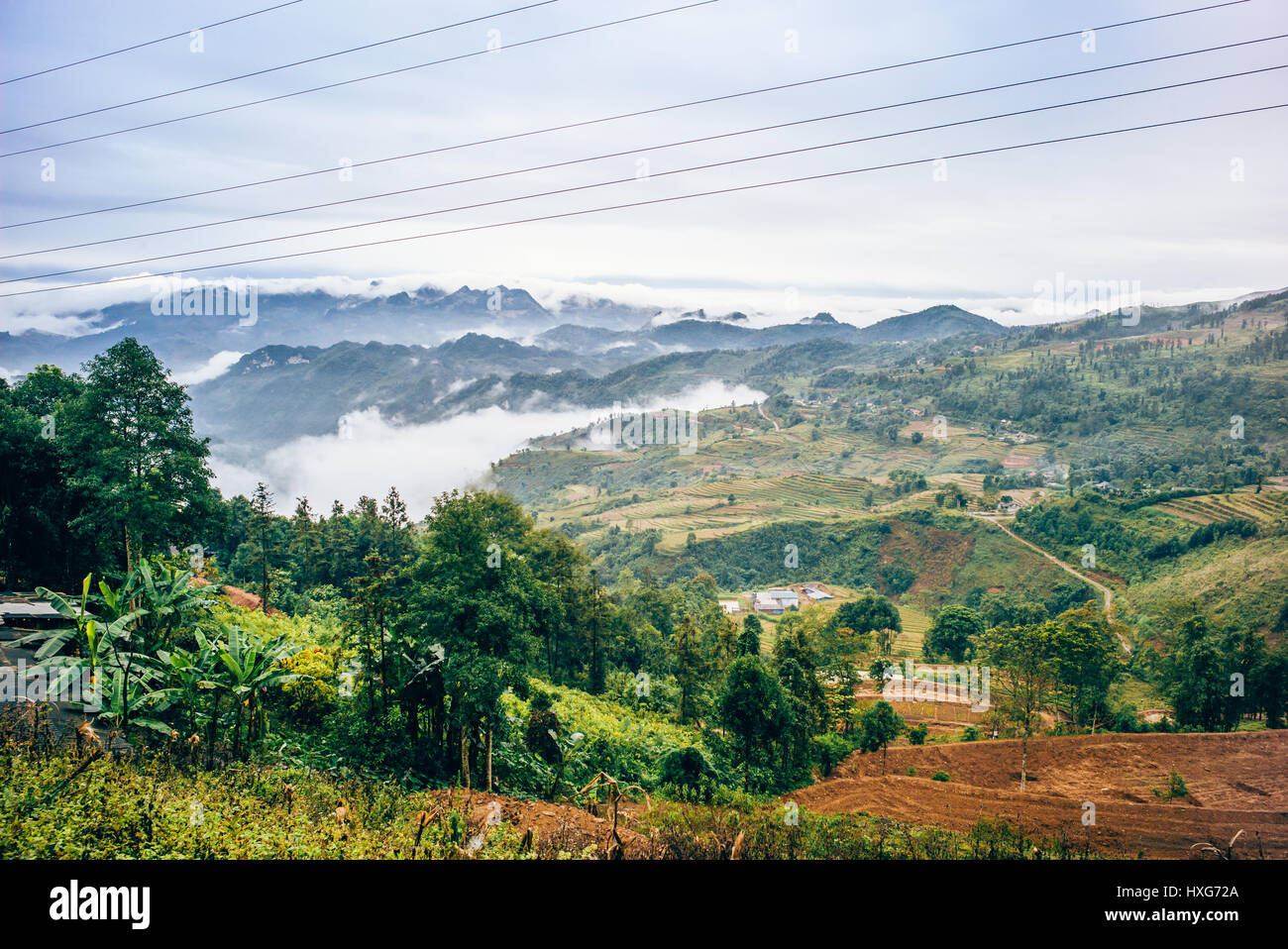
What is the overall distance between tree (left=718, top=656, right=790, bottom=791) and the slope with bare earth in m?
1.59

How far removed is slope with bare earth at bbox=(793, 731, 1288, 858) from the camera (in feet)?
47.6

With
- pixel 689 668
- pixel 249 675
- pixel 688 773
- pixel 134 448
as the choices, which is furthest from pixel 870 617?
pixel 134 448

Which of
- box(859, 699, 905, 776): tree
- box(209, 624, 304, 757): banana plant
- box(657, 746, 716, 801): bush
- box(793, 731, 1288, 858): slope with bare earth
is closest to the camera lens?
box(209, 624, 304, 757): banana plant

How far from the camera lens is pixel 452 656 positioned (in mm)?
11492

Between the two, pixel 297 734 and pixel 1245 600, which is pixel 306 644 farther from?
pixel 1245 600

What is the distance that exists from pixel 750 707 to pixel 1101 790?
11971mm

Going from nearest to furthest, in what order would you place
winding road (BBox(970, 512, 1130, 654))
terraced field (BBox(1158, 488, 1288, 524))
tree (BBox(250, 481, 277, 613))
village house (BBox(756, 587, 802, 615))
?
tree (BBox(250, 481, 277, 613)), winding road (BBox(970, 512, 1130, 654)), terraced field (BBox(1158, 488, 1288, 524)), village house (BBox(756, 587, 802, 615))

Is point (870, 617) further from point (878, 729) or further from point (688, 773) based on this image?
point (688, 773)

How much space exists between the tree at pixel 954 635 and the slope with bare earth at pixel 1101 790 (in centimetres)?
2197

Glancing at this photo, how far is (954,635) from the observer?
44.8 meters

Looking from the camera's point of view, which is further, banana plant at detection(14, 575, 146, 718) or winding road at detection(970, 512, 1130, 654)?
winding road at detection(970, 512, 1130, 654)

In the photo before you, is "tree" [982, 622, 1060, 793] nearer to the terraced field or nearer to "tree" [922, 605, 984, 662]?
"tree" [922, 605, 984, 662]

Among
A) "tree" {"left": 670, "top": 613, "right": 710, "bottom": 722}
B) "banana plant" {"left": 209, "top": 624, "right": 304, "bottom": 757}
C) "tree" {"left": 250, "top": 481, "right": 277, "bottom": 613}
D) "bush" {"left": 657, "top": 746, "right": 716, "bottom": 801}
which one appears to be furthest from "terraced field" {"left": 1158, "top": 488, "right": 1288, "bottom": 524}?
"banana plant" {"left": 209, "top": 624, "right": 304, "bottom": 757}
